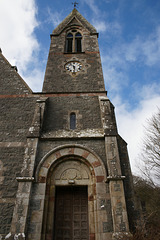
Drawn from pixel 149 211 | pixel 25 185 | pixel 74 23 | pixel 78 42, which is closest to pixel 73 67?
pixel 78 42

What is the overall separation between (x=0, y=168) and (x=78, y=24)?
14.6 m

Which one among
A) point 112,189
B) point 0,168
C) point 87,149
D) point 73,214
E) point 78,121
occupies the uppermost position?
point 78,121

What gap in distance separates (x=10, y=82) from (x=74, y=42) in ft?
22.4

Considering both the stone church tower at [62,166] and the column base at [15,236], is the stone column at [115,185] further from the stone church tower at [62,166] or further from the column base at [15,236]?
the column base at [15,236]

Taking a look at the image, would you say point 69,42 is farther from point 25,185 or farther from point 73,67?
point 25,185

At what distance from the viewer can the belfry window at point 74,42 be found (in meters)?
14.8

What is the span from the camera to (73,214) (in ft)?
24.5

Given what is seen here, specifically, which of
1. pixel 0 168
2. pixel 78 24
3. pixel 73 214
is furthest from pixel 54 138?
pixel 78 24

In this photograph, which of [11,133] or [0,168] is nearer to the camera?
[0,168]

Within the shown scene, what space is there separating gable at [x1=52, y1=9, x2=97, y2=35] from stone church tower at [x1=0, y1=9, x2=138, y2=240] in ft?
22.9

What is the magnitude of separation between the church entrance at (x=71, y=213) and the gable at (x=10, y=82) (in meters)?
6.57

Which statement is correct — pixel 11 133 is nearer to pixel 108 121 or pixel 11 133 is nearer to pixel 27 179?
pixel 27 179

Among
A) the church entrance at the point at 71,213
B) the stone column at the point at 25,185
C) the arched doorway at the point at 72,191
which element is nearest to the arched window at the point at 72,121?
the arched doorway at the point at 72,191

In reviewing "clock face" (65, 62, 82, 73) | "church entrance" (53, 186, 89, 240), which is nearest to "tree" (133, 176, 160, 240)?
"church entrance" (53, 186, 89, 240)
